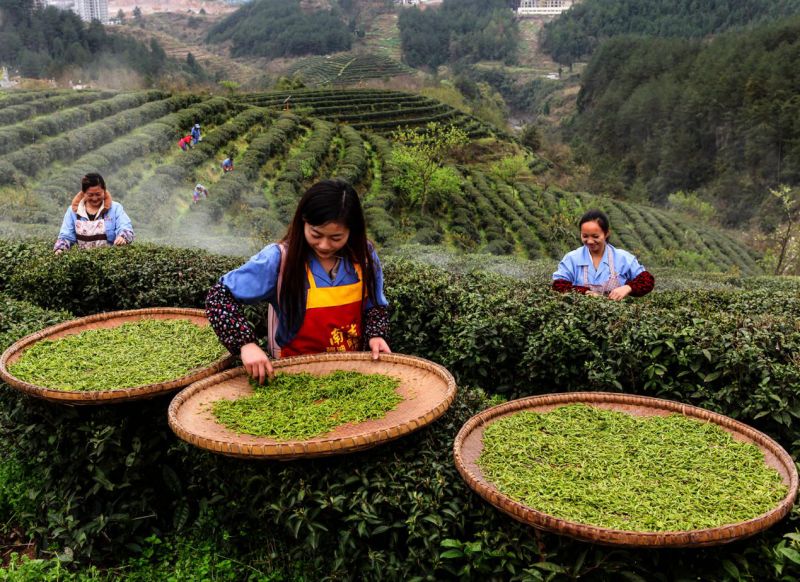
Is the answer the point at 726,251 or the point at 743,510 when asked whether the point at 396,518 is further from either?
the point at 726,251

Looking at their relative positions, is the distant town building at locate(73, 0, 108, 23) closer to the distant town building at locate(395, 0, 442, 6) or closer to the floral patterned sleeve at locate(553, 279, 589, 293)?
the distant town building at locate(395, 0, 442, 6)

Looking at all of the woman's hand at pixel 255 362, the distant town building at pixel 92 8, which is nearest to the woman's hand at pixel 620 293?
the woman's hand at pixel 255 362

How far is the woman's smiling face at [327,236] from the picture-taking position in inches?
102

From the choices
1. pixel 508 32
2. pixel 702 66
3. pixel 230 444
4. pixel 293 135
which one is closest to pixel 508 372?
pixel 230 444

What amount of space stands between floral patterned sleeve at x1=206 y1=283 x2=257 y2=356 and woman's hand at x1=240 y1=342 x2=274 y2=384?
51mm

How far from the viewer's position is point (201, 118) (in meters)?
26.5

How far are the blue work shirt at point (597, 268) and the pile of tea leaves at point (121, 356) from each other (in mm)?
2084

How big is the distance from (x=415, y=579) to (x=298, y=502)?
48 cm

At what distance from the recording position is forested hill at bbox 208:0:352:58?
9494cm

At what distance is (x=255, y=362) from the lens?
8.59 ft

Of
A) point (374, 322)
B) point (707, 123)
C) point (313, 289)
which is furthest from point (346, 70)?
point (313, 289)

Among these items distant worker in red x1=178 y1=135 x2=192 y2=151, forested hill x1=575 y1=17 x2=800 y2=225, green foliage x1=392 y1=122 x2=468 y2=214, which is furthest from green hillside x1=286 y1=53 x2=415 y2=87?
distant worker in red x1=178 y1=135 x2=192 y2=151

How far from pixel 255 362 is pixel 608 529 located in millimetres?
1415

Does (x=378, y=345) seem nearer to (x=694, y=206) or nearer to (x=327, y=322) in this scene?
(x=327, y=322)
